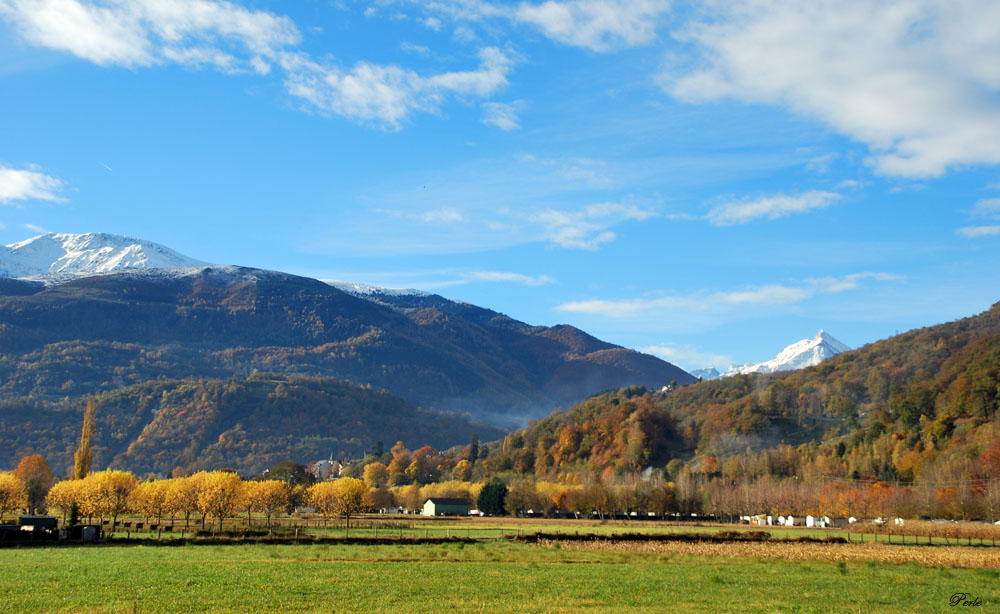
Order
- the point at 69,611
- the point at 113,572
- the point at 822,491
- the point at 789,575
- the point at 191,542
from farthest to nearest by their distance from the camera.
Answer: the point at 822,491 < the point at 191,542 < the point at 789,575 < the point at 113,572 < the point at 69,611

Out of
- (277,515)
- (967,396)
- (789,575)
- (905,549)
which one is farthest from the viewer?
(967,396)

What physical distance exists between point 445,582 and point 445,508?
12359 cm

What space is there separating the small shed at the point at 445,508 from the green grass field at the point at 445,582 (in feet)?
341

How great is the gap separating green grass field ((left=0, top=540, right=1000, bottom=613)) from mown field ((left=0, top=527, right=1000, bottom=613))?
9cm

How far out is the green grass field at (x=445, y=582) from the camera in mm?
32844

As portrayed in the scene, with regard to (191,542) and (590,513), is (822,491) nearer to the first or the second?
(590,513)

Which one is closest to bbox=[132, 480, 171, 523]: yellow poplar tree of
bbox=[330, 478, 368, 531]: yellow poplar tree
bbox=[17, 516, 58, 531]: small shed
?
bbox=[330, 478, 368, 531]: yellow poplar tree

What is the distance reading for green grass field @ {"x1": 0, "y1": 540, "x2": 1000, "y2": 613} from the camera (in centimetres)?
3284

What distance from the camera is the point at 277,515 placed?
124 m

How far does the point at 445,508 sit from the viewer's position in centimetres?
16025

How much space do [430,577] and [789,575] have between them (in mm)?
20947

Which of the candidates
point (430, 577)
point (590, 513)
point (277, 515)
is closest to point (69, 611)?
point (430, 577)

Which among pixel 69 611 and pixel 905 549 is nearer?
pixel 69 611

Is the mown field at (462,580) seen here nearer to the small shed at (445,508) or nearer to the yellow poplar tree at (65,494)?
the yellow poplar tree at (65,494)
